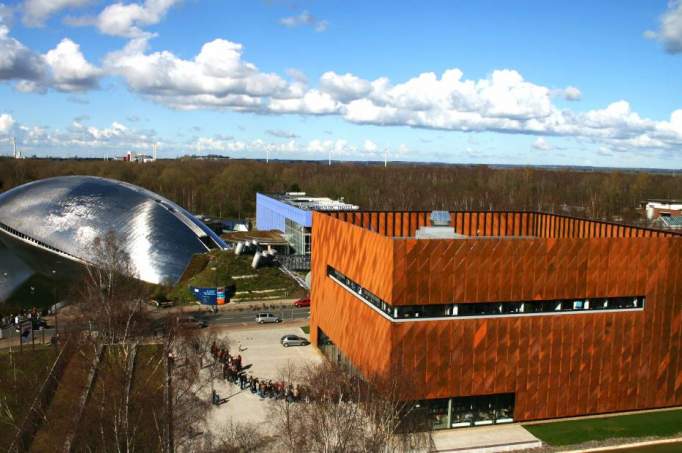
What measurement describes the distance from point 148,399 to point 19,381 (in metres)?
11.0

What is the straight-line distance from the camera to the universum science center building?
2875 centimetres

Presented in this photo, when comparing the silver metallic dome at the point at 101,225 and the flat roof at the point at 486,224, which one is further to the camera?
the silver metallic dome at the point at 101,225

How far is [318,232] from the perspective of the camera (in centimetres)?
4112

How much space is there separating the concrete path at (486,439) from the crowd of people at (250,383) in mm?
7106

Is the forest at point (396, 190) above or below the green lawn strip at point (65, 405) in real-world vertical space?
above

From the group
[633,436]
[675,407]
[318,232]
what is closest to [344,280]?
[318,232]

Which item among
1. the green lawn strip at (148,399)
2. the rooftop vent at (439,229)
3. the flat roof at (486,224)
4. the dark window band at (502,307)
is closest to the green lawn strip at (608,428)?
the dark window band at (502,307)

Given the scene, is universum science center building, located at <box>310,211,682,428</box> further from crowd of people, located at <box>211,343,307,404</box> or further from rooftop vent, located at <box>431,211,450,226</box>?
rooftop vent, located at <box>431,211,450,226</box>

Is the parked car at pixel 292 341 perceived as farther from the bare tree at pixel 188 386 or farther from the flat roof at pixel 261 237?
the flat roof at pixel 261 237

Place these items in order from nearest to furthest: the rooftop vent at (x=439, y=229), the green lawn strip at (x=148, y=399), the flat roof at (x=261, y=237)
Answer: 1. the green lawn strip at (x=148, y=399)
2. the rooftop vent at (x=439, y=229)
3. the flat roof at (x=261, y=237)

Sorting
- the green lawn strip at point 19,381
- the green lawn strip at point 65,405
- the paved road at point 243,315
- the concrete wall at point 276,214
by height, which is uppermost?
the concrete wall at point 276,214

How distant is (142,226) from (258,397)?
106ft

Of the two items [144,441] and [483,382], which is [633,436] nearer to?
[483,382]

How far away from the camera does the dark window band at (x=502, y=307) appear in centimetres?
2891
